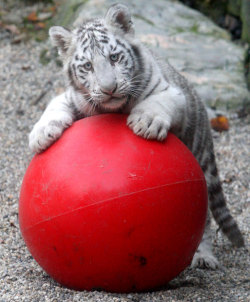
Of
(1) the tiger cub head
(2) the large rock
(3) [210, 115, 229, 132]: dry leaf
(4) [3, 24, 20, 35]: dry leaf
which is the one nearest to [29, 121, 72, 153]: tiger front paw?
(1) the tiger cub head

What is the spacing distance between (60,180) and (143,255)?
56 centimetres

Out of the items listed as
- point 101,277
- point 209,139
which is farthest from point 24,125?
point 101,277

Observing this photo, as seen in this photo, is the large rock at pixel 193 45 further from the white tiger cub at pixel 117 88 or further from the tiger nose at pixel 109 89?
the tiger nose at pixel 109 89

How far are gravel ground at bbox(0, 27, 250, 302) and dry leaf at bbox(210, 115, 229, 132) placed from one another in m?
0.07

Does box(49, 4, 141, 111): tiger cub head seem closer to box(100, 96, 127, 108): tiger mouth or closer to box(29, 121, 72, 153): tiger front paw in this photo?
box(100, 96, 127, 108): tiger mouth

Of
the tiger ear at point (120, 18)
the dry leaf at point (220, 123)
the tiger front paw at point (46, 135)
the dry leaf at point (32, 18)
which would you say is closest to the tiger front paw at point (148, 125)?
the tiger front paw at point (46, 135)

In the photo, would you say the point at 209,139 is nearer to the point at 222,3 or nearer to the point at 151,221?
the point at 151,221

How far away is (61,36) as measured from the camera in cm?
347

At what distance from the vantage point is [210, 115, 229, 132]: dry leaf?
5715mm

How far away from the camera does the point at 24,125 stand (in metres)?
5.52

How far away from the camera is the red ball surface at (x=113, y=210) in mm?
2680

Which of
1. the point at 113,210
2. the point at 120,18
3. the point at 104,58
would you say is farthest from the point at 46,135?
the point at 120,18

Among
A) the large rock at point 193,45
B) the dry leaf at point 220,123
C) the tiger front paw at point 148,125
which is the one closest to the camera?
the tiger front paw at point 148,125

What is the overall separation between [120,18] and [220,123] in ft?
8.46
